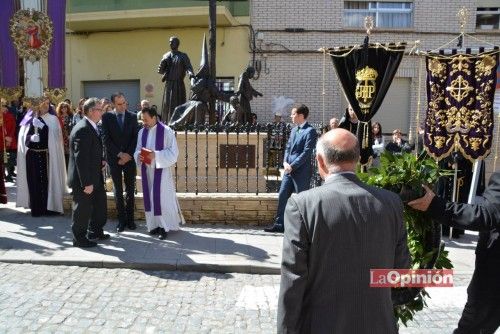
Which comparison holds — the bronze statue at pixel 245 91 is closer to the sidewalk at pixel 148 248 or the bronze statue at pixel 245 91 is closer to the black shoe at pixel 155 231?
the sidewalk at pixel 148 248

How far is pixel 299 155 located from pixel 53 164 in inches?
163

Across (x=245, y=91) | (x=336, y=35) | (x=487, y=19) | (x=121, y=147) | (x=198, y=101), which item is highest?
(x=487, y=19)

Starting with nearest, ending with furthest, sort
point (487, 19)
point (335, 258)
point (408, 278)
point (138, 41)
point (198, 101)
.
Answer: point (335, 258)
point (408, 278)
point (198, 101)
point (487, 19)
point (138, 41)

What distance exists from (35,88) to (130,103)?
30.1 ft

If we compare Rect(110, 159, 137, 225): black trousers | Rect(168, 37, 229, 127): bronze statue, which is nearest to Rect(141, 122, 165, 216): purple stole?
Rect(110, 159, 137, 225): black trousers

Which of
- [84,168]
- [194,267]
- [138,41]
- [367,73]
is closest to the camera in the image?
[194,267]

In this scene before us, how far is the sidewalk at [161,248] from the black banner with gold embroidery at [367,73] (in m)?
2.00

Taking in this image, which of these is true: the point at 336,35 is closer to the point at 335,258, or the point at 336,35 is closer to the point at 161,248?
the point at 161,248

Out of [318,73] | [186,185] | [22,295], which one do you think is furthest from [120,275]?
[318,73]

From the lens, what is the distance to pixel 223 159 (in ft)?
27.7

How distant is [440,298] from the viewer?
200 inches

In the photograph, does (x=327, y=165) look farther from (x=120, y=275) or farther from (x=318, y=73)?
(x=318, y=73)

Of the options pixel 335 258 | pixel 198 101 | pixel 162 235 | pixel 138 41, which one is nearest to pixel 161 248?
pixel 162 235

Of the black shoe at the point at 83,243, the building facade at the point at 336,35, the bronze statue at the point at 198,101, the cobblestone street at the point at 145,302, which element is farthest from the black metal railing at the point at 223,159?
the building facade at the point at 336,35
